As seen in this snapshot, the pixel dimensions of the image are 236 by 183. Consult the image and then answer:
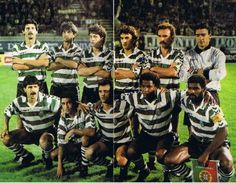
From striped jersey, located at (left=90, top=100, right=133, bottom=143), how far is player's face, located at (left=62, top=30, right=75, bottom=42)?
1.93 ft

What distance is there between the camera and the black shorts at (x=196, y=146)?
4168 mm

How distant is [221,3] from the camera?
415 cm

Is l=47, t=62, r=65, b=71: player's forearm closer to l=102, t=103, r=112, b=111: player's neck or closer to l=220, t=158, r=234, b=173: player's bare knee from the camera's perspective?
l=102, t=103, r=112, b=111: player's neck

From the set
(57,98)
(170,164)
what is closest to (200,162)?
(170,164)

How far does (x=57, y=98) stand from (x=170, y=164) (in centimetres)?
108

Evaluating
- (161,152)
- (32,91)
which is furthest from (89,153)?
(32,91)

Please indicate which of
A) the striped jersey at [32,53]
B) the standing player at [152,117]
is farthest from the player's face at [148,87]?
the striped jersey at [32,53]

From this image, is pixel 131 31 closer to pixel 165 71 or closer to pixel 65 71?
pixel 165 71

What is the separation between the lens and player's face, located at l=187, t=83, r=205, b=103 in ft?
13.6

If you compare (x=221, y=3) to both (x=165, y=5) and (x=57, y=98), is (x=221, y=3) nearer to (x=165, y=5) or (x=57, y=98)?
(x=165, y=5)

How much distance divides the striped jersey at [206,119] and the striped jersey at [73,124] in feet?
2.74

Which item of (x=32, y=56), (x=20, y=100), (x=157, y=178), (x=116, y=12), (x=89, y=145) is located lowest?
(x=157, y=178)

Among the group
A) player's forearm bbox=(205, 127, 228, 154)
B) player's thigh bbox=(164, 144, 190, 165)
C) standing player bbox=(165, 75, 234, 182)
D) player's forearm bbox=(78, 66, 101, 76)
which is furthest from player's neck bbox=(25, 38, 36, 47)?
player's forearm bbox=(205, 127, 228, 154)

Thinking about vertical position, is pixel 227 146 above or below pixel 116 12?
below
